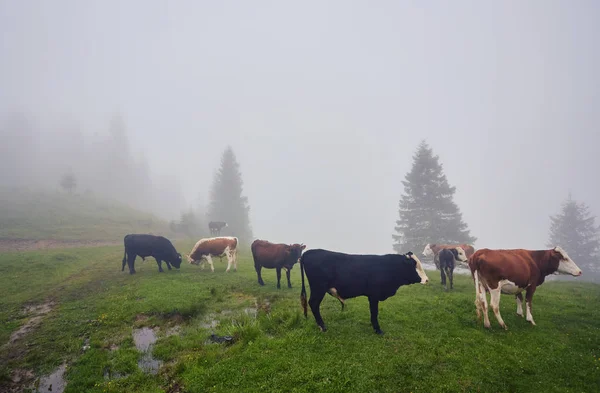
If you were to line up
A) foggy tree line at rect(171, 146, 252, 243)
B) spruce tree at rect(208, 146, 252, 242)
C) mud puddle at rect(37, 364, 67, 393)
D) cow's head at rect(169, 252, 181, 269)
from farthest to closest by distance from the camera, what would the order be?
spruce tree at rect(208, 146, 252, 242)
foggy tree line at rect(171, 146, 252, 243)
cow's head at rect(169, 252, 181, 269)
mud puddle at rect(37, 364, 67, 393)

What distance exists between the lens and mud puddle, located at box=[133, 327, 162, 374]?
27.6 ft

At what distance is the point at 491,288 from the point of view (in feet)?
32.7

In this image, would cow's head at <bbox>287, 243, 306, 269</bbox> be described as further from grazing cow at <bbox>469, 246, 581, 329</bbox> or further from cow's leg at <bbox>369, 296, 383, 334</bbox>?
grazing cow at <bbox>469, 246, 581, 329</bbox>

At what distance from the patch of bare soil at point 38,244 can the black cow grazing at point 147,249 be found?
14.5m

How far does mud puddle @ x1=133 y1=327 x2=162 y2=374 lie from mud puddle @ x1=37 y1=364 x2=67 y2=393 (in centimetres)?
188

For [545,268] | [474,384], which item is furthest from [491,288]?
[474,384]

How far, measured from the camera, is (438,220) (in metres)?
36.8

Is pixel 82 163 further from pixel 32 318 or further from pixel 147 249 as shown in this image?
pixel 32 318

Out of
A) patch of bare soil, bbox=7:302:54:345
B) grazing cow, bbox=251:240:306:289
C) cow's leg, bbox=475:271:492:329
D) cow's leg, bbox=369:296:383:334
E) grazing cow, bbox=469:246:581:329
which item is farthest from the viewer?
grazing cow, bbox=251:240:306:289

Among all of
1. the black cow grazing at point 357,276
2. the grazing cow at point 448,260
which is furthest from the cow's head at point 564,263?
the grazing cow at point 448,260

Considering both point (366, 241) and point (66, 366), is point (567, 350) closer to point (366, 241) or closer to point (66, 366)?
point (66, 366)

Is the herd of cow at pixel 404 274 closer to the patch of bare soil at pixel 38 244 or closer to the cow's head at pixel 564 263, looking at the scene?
the cow's head at pixel 564 263

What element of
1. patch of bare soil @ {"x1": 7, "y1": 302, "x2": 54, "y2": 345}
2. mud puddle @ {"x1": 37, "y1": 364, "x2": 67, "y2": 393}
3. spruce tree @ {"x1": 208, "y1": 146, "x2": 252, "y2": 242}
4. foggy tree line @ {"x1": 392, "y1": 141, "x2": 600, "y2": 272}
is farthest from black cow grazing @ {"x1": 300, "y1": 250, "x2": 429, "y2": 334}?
spruce tree @ {"x1": 208, "y1": 146, "x2": 252, "y2": 242}

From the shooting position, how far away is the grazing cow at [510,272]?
9.85 m
